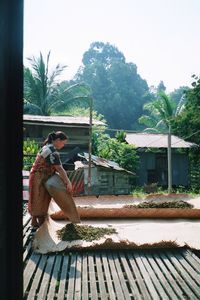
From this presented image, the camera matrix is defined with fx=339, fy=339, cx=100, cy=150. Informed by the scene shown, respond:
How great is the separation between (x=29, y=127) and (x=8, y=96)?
1360 centimetres

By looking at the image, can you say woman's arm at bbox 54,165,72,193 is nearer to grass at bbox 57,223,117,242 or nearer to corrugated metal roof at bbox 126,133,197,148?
grass at bbox 57,223,117,242

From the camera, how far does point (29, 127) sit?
14.3 meters

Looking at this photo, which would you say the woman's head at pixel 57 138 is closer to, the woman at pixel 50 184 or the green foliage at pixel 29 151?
the woman at pixel 50 184

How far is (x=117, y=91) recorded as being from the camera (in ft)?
134

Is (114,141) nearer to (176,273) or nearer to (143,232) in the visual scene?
(143,232)

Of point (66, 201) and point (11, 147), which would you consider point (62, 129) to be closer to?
point (66, 201)

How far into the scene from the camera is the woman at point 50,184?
14.3 ft

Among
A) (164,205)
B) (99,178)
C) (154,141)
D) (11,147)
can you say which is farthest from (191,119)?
(11,147)

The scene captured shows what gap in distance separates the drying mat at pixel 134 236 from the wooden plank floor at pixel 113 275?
8 cm

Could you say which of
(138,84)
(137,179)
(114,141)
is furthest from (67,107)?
(138,84)

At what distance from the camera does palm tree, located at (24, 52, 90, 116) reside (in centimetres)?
2077

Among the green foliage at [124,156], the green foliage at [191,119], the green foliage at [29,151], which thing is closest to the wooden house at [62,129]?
the green foliage at [29,151]

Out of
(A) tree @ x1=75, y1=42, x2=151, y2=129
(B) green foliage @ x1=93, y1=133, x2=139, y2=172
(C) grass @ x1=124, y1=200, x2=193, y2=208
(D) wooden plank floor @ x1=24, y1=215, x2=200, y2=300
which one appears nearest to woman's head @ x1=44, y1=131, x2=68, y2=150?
(D) wooden plank floor @ x1=24, y1=215, x2=200, y2=300

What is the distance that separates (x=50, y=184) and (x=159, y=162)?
15390mm
